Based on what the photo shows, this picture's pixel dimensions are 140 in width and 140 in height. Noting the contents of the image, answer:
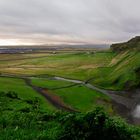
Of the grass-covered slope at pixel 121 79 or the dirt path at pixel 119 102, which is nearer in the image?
the dirt path at pixel 119 102

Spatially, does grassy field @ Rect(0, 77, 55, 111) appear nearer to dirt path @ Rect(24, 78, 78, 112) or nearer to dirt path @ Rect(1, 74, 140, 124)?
dirt path @ Rect(24, 78, 78, 112)

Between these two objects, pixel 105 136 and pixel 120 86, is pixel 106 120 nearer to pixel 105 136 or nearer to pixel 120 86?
pixel 105 136

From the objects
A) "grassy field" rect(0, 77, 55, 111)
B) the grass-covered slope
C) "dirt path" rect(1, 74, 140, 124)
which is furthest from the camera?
the grass-covered slope

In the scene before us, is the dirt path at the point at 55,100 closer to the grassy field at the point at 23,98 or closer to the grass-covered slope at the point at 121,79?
the grassy field at the point at 23,98

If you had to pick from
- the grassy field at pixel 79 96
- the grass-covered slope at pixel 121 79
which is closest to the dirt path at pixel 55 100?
the grassy field at pixel 79 96

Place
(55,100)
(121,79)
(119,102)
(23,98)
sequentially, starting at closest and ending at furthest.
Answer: (23,98), (55,100), (119,102), (121,79)

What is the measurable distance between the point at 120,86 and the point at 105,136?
8425 cm

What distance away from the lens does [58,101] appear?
276 ft

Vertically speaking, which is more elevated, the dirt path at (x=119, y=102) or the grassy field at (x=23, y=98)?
the grassy field at (x=23, y=98)

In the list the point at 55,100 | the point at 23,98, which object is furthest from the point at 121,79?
the point at 23,98

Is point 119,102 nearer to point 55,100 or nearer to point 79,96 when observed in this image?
point 79,96

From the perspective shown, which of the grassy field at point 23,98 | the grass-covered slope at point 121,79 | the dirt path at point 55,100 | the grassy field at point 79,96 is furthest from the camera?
the grass-covered slope at point 121,79

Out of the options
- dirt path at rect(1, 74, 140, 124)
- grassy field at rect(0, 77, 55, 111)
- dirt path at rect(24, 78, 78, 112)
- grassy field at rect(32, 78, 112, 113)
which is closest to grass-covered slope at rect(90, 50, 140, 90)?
dirt path at rect(1, 74, 140, 124)

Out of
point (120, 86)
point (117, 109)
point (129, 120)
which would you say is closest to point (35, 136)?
point (129, 120)
